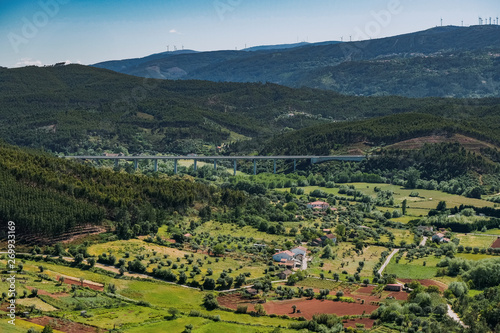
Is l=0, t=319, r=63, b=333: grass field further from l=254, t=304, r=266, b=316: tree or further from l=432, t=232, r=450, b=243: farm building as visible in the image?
l=432, t=232, r=450, b=243: farm building

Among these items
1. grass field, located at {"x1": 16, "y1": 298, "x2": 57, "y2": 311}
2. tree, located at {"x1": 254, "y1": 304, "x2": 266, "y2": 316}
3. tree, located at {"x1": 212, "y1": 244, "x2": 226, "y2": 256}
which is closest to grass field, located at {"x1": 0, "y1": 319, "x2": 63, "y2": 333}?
grass field, located at {"x1": 16, "y1": 298, "x2": 57, "y2": 311}

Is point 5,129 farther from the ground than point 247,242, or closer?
farther from the ground

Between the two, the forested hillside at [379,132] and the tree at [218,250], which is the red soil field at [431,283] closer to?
the tree at [218,250]

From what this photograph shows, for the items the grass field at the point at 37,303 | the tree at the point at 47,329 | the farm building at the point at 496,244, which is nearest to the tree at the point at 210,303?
the grass field at the point at 37,303

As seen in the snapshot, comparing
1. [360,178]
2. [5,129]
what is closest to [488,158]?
[360,178]

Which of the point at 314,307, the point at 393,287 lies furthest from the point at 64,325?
the point at 393,287

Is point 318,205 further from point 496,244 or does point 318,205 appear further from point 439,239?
point 496,244

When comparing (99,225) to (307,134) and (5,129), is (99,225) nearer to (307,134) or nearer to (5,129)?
(307,134)

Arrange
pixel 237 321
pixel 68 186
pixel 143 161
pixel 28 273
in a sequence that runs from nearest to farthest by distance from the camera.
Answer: pixel 237 321 → pixel 28 273 → pixel 68 186 → pixel 143 161
